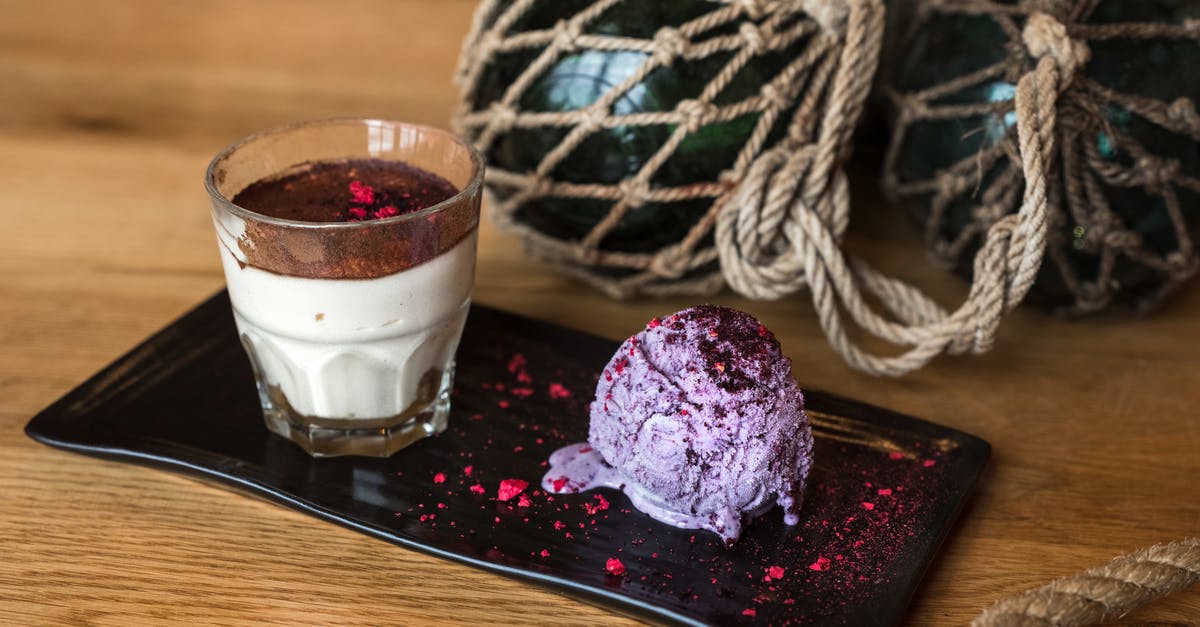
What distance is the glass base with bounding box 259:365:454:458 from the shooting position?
868mm

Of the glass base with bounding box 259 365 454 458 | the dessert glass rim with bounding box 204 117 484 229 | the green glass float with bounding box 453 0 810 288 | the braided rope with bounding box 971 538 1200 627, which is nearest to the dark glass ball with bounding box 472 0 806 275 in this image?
the green glass float with bounding box 453 0 810 288

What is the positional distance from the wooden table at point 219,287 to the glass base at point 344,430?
0.07 meters

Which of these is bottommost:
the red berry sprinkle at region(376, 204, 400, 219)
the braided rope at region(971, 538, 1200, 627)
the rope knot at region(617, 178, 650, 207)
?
the braided rope at region(971, 538, 1200, 627)

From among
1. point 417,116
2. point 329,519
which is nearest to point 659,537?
point 329,519

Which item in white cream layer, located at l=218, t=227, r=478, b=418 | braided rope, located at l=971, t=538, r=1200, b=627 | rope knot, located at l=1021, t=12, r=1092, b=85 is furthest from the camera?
rope knot, located at l=1021, t=12, r=1092, b=85

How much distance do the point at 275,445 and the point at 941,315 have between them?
0.54 metres

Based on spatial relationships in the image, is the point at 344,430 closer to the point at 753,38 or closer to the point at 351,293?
the point at 351,293

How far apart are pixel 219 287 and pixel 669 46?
49cm

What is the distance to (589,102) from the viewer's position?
96 cm

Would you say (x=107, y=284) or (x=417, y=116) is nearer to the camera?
(x=107, y=284)

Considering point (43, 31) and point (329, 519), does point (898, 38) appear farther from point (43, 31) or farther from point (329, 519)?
point (43, 31)

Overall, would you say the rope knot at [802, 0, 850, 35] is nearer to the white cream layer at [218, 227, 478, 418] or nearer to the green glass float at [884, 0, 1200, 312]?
the green glass float at [884, 0, 1200, 312]

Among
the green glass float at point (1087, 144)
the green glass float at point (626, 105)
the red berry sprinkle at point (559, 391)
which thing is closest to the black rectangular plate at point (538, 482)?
the red berry sprinkle at point (559, 391)

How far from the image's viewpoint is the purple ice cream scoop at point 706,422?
761mm
